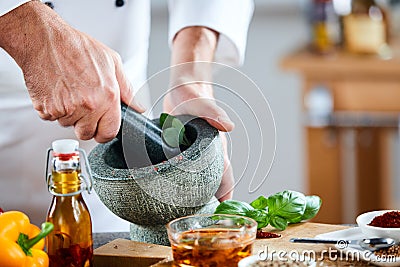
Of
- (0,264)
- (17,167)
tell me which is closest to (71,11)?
(17,167)

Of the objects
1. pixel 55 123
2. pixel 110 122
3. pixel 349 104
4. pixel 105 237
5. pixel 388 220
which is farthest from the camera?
pixel 349 104

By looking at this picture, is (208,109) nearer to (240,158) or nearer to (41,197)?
(240,158)

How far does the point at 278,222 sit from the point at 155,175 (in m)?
0.21

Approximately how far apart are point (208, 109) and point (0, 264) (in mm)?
420

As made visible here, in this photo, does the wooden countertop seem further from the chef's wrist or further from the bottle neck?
the chef's wrist

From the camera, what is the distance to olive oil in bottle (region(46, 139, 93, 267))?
3.59 ft

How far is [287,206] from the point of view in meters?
1.28

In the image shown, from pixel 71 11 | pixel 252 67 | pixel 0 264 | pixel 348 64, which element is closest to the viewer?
pixel 0 264

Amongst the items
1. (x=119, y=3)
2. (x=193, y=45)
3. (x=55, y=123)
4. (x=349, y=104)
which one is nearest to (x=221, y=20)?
(x=193, y=45)

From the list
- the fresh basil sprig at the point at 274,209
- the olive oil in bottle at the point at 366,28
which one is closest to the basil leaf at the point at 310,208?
the fresh basil sprig at the point at 274,209

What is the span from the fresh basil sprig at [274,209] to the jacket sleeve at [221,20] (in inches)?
18.7

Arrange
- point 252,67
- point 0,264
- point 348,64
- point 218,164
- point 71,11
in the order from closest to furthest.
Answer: point 0,264 < point 218,164 < point 71,11 < point 348,64 < point 252,67

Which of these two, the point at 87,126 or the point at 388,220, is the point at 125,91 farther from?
the point at 388,220

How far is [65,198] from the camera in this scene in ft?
3.61
